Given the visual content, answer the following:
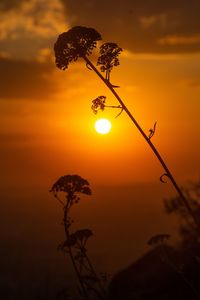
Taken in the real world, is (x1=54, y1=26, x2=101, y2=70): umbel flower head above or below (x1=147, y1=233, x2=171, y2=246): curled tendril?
above

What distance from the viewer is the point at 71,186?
1484cm

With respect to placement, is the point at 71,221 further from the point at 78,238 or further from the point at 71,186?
the point at 71,186

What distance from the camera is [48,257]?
141 meters

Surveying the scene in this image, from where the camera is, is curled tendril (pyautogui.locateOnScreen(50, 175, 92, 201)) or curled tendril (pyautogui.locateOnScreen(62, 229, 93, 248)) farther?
curled tendril (pyautogui.locateOnScreen(50, 175, 92, 201))

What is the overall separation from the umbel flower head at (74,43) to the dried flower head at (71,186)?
14.5 ft

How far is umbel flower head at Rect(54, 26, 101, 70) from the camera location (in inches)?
428

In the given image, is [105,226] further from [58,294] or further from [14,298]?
[58,294]

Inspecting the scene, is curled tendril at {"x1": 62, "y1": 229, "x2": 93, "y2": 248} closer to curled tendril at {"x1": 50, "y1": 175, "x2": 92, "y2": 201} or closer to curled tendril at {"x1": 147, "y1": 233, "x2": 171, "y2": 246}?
curled tendril at {"x1": 50, "y1": 175, "x2": 92, "y2": 201}

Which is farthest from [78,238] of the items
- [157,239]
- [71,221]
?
[157,239]

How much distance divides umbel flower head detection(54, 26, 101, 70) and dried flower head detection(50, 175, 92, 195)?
441 centimetres

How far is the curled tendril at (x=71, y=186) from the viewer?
14.7 meters

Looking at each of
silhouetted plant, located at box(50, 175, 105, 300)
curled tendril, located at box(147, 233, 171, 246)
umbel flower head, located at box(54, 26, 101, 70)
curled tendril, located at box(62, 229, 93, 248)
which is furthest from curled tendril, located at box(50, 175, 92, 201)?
umbel flower head, located at box(54, 26, 101, 70)

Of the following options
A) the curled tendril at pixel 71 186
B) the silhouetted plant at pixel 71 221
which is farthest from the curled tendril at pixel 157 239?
the curled tendril at pixel 71 186

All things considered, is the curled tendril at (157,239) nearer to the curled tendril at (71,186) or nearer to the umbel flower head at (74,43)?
the curled tendril at (71,186)
